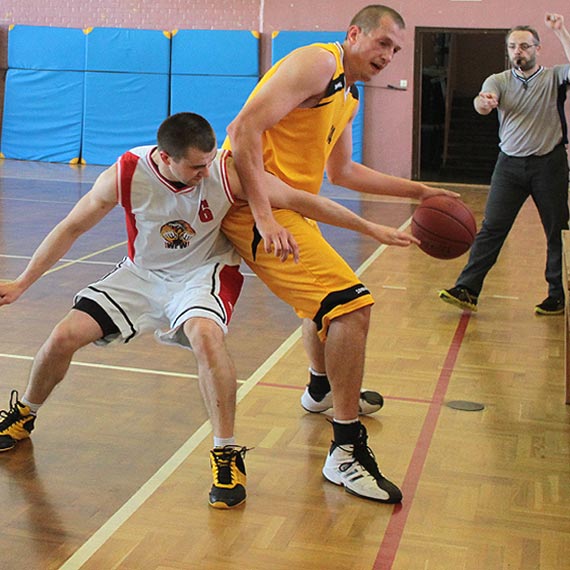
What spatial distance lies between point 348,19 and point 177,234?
39.0 ft

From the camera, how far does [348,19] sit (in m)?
14.8

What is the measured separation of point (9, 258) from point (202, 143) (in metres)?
4.77

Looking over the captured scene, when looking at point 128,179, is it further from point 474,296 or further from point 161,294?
point 474,296

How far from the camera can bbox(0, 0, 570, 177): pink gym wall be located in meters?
14.2

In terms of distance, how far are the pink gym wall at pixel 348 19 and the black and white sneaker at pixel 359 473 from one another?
38.3 feet

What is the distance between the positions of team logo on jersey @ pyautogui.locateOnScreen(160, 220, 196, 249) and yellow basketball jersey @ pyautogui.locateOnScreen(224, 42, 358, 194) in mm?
405

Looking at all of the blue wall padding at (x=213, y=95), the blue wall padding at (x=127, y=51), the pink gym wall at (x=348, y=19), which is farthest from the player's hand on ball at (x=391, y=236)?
the blue wall padding at (x=127, y=51)

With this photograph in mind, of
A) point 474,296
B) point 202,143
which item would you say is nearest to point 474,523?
point 202,143

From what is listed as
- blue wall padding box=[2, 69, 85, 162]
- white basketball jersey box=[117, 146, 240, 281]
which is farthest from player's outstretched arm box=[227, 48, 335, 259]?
blue wall padding box=[2, 69, 85, 162]

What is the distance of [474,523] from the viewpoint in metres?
3.18

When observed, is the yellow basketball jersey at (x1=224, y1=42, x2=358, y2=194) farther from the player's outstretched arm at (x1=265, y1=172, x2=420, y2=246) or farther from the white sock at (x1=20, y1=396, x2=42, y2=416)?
the white sock at (x1=20, y1=396, x2=42, y2=416)

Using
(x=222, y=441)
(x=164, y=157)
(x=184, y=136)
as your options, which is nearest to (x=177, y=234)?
(x=164, y=157)

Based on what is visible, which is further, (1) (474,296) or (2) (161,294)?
(1) (474,296)

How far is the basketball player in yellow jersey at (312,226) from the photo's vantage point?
340 cm
